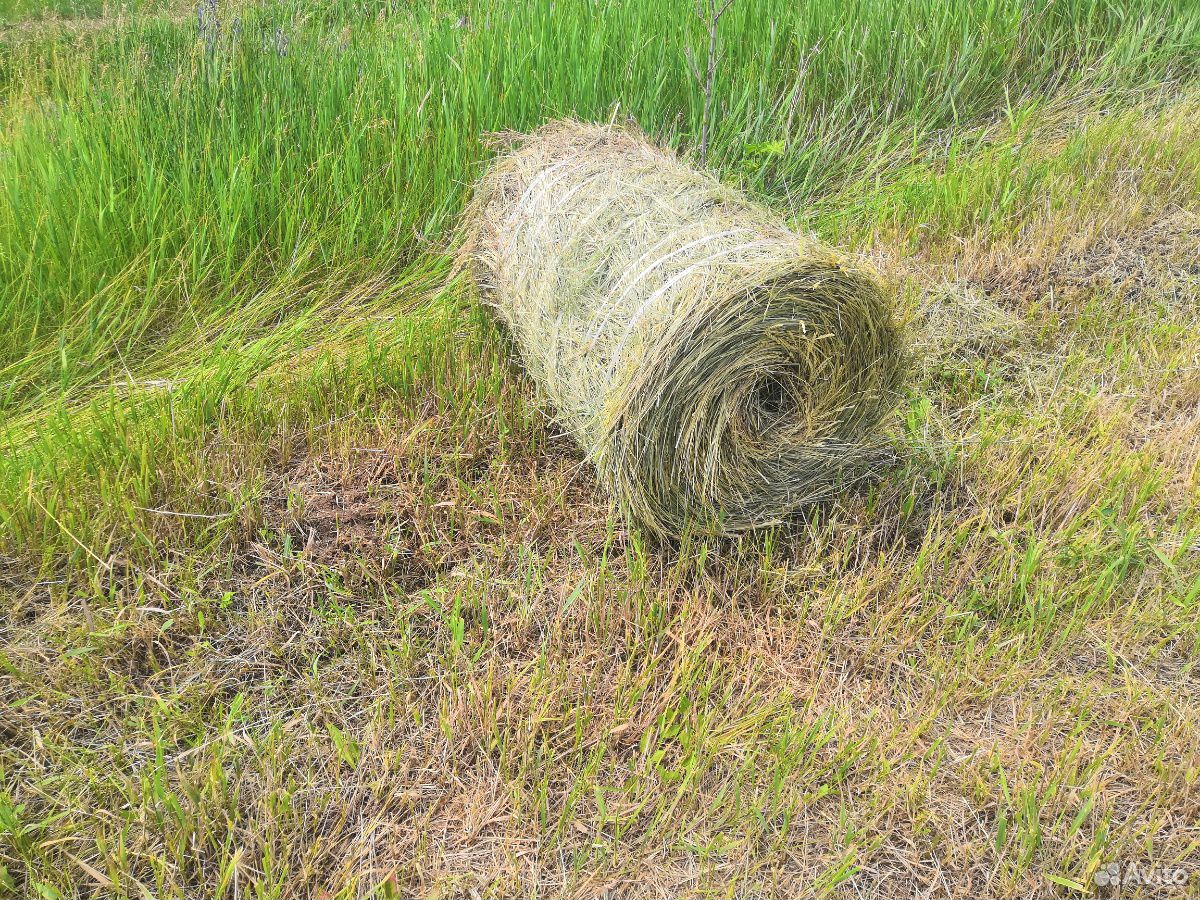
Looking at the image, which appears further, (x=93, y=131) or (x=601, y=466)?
(x=93, y=131)

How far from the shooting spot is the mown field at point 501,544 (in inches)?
77.8

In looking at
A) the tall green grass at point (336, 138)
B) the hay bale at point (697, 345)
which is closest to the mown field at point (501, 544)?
the tall green grass at point (336, 138)

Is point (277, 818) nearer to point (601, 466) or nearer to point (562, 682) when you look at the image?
point (562, 682)

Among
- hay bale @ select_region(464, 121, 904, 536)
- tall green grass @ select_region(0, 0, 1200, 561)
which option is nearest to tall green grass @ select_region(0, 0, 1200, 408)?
tall green grass @ select_region(0, 0, 1200, 561)

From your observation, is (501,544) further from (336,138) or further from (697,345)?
(336,138)

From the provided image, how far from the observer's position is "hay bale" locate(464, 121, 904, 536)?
233 cm

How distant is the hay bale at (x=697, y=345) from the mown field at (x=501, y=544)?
0.77 feet

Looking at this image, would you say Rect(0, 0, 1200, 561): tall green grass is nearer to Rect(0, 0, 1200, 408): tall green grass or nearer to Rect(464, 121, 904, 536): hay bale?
Rect(0, 0, 1200, 408): tall green grass

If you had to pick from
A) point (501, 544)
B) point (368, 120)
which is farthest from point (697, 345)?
point (368, 120)

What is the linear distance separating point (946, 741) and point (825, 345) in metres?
1.11

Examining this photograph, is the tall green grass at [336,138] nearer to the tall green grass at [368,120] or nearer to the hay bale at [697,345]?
the tall green grass at [368,120]

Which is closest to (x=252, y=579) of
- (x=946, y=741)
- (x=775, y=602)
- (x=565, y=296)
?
(x=565, y=296)

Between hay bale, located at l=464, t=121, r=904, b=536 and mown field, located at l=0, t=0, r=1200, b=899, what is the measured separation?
0.77 feet

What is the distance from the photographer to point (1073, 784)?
2035 mm
